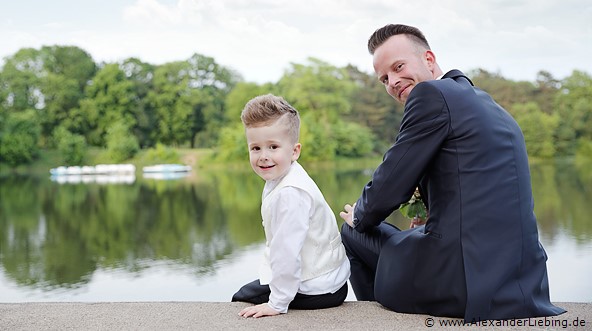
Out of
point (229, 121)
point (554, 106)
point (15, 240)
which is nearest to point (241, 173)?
point (229, 121)

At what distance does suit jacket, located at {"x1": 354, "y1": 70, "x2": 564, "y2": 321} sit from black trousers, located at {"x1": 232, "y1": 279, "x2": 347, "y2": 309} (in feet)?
0.95

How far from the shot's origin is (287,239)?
1.83 meters

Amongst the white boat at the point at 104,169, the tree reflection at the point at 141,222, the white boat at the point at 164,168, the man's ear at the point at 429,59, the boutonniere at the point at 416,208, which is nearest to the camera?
the man's ear at the point at 429,59

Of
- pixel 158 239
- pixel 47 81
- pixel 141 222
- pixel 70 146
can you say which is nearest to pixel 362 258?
pixel 158 239

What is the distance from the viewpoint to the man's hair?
193cm

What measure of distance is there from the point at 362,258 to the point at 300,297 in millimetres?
307

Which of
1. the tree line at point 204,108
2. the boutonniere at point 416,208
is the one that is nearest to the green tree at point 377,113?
the tree line at point 204,108

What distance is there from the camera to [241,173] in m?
28.1

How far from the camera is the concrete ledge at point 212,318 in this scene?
1.76m

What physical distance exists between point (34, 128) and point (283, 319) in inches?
1145

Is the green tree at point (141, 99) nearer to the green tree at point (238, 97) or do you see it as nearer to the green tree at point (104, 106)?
the green tree at point (104, 106)

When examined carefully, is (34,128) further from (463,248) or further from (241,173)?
(463,248)

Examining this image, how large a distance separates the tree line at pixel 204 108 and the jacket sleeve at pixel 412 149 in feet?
82.9

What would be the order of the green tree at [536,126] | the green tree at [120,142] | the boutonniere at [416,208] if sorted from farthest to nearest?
the green tree at [120,142] < the green tree at [536,126] < the boutonniere at [416,208]
